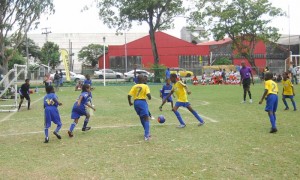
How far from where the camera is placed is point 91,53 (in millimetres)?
67500

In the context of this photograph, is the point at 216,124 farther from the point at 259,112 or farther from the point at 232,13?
the point at 232,13

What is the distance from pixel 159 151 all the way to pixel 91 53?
6165cm

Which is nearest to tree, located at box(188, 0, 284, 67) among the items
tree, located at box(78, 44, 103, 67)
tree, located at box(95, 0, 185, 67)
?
tree, located at box(95, 0, 185, 67)

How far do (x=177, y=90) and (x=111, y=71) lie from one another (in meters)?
36.9

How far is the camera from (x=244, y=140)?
27.2 feet

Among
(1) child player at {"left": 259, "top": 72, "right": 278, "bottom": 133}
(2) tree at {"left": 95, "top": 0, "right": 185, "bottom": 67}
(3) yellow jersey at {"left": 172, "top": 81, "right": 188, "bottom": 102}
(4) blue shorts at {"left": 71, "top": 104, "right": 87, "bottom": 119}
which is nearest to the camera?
(1) child player at {"left": 259, "top": 72, "right": 278, "bottom": 133}

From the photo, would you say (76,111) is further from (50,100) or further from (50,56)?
(50,56)

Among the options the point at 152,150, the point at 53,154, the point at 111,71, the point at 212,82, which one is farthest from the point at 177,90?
the point at 111,71

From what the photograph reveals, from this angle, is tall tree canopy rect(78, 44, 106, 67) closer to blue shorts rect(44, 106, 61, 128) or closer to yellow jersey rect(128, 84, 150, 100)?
blue shorts rect(44, 106, 61, 128)

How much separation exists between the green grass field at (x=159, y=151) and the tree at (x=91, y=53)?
5618cm

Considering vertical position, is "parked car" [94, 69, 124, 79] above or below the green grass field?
above

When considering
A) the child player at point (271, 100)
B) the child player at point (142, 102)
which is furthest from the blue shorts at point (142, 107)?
the child player at point (271, 100)

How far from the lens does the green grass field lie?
19.6 ft

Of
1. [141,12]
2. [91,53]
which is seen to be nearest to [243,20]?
[141,12]
